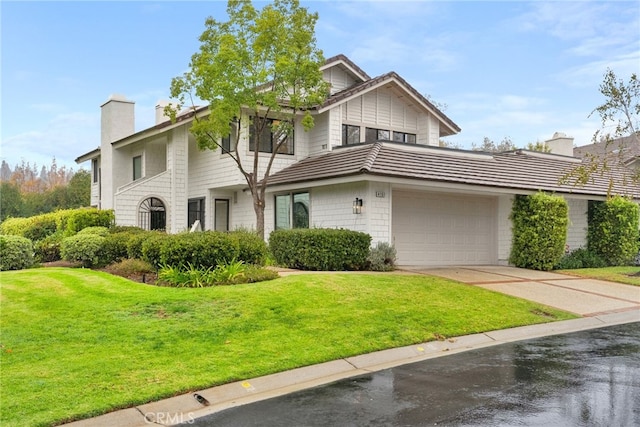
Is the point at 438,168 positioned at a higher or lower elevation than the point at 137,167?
lower

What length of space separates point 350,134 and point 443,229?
5.62 m

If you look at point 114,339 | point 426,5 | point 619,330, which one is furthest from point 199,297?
point 426,5

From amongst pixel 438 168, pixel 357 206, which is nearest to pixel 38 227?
pixel 357 206

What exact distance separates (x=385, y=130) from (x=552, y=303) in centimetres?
1245

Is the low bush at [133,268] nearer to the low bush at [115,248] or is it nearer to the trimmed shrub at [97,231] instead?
the low bush at [115,248]

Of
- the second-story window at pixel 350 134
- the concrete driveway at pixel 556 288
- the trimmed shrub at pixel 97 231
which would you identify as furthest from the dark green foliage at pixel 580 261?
the trimmed shrub at pixel 97 231

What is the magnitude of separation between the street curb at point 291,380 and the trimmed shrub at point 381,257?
19.4 ft

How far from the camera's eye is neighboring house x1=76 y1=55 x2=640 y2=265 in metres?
17.5

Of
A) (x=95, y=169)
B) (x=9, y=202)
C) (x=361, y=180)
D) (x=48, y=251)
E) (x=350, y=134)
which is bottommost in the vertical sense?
(x=48, y=251)

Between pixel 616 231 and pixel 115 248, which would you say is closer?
pixel 115 248

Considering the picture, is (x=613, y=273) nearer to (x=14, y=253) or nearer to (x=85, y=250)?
(x=85, y=250)

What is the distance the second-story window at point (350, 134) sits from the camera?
72.9 feet

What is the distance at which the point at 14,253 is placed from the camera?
47.2ft

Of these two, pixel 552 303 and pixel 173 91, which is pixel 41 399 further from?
pixel 173 91
